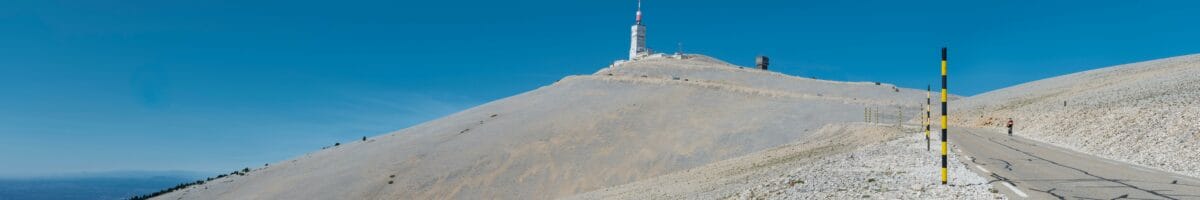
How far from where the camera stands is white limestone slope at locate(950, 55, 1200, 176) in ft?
79.4

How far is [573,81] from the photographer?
309 ft

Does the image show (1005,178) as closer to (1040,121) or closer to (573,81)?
(1040,121)

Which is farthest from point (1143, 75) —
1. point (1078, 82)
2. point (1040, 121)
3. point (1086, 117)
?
point (1086, 117)

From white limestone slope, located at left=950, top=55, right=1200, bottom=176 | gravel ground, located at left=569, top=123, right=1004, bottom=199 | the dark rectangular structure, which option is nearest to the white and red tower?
the dark rectangular structure

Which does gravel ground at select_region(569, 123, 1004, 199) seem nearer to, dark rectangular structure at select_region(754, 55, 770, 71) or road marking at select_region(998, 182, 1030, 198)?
road marking at select_region(998, 182, 1030, 198)

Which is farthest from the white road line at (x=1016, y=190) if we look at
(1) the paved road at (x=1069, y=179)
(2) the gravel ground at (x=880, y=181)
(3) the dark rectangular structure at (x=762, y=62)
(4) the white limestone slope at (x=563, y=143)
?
(3) the dark rectangular structure at (x=762, y=62)

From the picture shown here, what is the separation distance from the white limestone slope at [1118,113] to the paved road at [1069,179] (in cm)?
258

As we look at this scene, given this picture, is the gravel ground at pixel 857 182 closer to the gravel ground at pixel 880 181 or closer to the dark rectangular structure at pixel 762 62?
the gravel ground at pixel 880 181

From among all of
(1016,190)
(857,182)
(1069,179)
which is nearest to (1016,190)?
(1016,190)

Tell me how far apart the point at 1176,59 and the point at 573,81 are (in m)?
57.6

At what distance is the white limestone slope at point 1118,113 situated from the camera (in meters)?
24.2

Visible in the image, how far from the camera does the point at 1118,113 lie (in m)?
32.6

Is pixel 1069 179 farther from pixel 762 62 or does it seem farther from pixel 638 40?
pixel 638 40

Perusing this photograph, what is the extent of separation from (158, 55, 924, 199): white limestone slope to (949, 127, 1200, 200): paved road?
23.6 m
